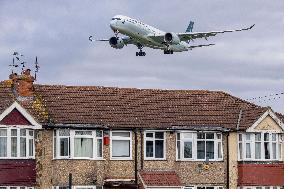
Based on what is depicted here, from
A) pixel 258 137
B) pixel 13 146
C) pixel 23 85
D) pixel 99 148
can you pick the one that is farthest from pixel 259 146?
pixel 13 146

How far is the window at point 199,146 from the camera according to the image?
3900 cm

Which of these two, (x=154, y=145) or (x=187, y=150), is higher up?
(x=154, y=145)

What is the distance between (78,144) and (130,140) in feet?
9.16

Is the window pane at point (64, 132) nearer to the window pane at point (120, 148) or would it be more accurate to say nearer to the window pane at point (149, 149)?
the window pane at point (120, 148)

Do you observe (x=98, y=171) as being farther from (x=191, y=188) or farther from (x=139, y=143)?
(x=191, y=188)

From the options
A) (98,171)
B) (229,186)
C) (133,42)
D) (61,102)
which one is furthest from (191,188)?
(133,42)

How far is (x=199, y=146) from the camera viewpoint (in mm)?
39438

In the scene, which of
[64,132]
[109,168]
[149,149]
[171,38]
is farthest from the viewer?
[171,38]

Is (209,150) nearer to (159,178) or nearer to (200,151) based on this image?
(200,151)

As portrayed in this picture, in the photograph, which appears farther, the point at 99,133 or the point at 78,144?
the point at 99,133

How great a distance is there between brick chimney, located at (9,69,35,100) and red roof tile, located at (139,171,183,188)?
283 inches

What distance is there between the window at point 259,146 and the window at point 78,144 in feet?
25.3

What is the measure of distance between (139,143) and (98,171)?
2.65 m

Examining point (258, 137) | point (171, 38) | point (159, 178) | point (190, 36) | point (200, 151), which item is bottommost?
point (159, 178)
